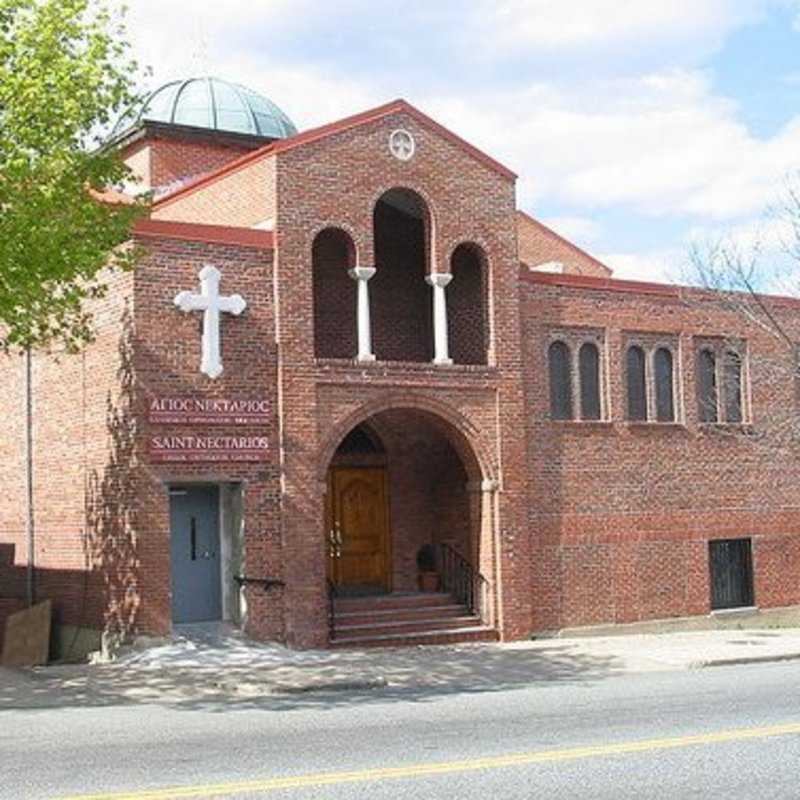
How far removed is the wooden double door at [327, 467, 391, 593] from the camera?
77.8ft

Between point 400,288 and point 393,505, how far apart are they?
3843mm

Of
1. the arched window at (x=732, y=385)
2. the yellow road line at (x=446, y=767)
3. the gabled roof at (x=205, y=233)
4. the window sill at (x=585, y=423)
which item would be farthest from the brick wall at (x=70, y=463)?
the arched window at (x=732, y=385)

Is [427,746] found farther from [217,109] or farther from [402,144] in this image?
[217,109]

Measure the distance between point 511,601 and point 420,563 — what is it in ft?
7.87

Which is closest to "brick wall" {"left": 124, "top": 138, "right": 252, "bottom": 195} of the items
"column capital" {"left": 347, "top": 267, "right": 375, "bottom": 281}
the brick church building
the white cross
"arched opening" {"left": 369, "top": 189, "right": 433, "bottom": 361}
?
the brick church building

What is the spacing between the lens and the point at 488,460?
2247cm

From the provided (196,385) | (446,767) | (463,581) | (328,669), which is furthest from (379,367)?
(446,767)

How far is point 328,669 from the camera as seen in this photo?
58.5 feet

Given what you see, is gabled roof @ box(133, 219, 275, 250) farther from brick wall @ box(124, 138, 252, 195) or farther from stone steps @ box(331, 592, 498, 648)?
brick wall @ box(124, 138, 252, 195)

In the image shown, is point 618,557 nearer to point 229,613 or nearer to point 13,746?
point 229,613

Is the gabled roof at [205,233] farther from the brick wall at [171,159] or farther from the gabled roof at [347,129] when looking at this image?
the brick wall at [171,159]

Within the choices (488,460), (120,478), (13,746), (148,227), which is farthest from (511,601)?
(13,746)

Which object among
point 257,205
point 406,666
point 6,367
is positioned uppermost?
point 257,205

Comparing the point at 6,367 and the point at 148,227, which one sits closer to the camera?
the point at 148,227
